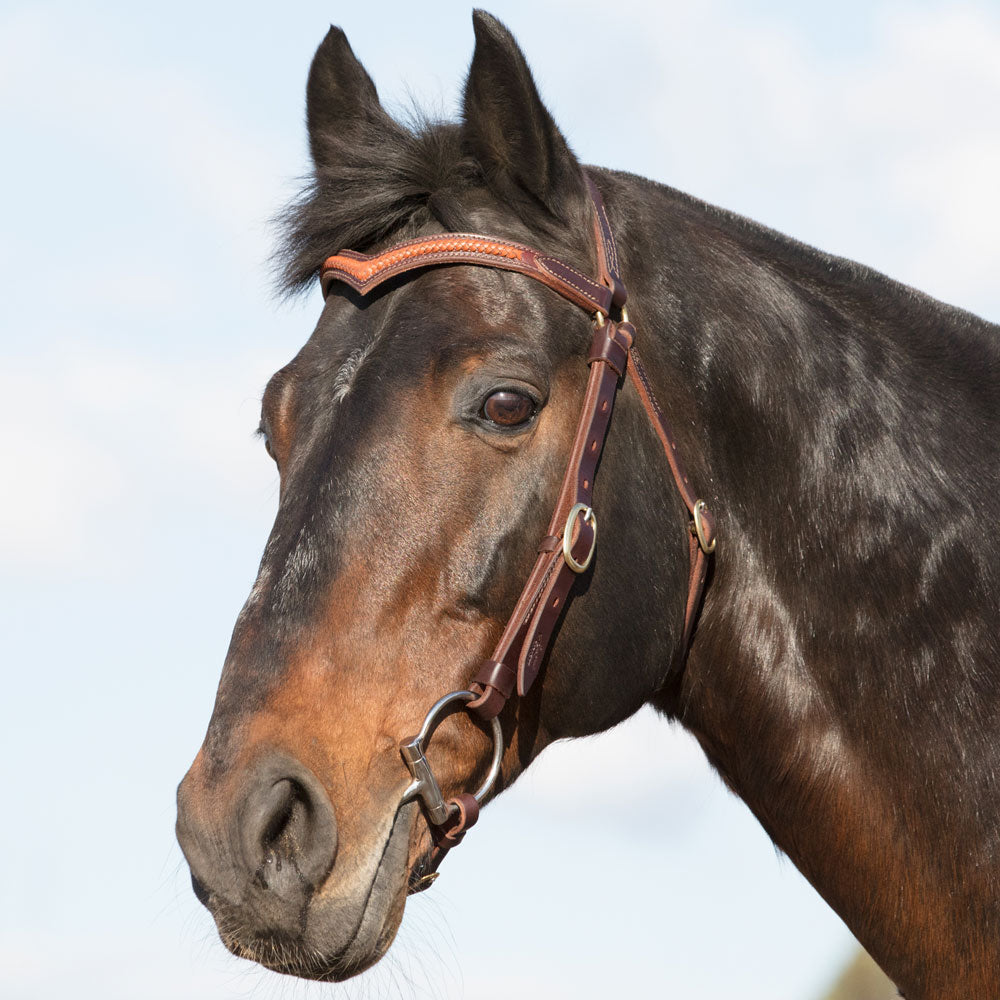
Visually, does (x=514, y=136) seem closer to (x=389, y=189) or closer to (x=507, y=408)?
(x=389, y=189)

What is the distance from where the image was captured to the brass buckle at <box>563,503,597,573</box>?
371cm

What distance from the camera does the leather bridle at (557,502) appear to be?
3.56 metres

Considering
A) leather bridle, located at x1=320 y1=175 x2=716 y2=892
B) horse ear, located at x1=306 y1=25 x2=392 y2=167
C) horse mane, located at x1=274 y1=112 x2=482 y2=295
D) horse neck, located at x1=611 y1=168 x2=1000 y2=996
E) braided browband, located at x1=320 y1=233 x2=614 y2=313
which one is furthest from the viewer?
horse ear, located at x1=306 y1=25 x2=392 y2=167

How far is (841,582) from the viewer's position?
404cm

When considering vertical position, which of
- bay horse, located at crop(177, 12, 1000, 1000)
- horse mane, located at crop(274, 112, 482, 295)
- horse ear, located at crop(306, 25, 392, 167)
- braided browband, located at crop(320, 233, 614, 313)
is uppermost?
horse ear, located at crop(306, 25, 392, 167)

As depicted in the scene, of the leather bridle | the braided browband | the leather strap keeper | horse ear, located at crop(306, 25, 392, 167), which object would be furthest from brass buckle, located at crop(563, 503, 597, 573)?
horse ear, located at crop(306, 25, 392, 167)

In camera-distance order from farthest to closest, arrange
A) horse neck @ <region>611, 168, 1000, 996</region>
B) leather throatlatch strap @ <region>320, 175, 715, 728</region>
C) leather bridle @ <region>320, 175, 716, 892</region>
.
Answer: horse neck @ <region>611, 168, 1000, 996</region>
leather throatlatch strap @ <region>320, 175, 715, 728</region>
leather bridle @ <region>320, 175, 716, 892</region>

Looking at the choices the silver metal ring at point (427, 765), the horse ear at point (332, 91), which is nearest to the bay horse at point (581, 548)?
the silver metal ring at point (427, 765)

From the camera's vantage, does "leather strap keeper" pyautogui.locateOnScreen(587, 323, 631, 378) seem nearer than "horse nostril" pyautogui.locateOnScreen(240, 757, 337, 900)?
No

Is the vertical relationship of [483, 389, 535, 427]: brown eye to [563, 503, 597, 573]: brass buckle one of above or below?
above

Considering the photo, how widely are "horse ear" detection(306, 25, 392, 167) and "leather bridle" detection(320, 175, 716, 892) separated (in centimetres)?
93

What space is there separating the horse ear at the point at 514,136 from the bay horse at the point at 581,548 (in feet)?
0.03

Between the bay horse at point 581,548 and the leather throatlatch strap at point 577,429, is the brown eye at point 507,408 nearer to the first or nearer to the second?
the bay horse at point 581,548

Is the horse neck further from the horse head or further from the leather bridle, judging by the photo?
the horse head
